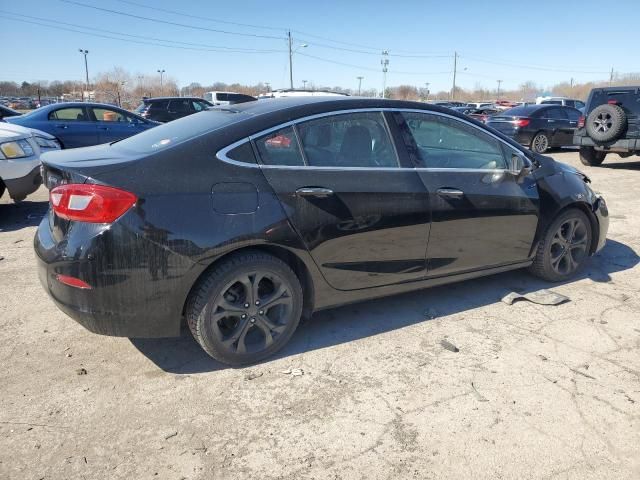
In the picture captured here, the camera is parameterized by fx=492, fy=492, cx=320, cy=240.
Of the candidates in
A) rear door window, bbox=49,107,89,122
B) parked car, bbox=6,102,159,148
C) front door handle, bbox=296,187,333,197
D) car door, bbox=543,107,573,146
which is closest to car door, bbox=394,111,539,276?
front door handle, bbox=296,187,333,197

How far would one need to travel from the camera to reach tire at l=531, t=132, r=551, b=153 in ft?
47.4

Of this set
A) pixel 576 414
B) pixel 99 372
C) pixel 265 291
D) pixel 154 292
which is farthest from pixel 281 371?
pixel 576 414

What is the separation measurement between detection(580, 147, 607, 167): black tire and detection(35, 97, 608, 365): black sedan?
30.6 feet

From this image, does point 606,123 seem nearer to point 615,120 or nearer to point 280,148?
point 615,120

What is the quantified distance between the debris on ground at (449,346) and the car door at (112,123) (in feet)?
31.9

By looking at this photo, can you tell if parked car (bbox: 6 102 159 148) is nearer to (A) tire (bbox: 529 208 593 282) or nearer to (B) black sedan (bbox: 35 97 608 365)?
(B) black sedan (bbox: 35 97 608 365)

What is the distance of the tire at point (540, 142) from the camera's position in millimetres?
14438

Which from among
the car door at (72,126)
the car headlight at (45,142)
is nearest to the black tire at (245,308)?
the car headlight at (45,142)

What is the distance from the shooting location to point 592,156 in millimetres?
11992

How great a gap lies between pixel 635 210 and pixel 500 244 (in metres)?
4.68

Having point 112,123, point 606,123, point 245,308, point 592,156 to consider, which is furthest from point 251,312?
point 592,156

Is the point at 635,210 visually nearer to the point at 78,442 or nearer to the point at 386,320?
the point at 386,320

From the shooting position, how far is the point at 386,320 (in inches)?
147

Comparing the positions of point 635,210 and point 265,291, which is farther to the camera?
point 635,210
